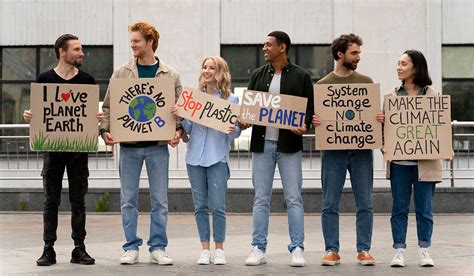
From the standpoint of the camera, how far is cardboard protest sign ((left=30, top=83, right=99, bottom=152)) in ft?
33.8

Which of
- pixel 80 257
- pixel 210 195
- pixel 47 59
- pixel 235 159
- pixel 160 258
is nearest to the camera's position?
pixel 160 258

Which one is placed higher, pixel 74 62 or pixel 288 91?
pixel 74 62

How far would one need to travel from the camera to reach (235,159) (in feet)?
65.3

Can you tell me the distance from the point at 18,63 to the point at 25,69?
21cm

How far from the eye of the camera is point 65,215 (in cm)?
1861

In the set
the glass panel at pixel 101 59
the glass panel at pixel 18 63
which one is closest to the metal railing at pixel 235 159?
the glass panel at pixel 18 63

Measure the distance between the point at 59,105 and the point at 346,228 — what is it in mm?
6500

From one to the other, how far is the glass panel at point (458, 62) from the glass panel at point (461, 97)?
0.61 feet

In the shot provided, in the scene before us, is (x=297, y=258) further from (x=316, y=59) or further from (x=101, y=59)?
(x=101, y=59)

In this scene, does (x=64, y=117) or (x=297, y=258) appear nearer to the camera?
(x=297, y=258)

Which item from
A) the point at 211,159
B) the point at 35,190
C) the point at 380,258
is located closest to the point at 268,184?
the point at 211,159

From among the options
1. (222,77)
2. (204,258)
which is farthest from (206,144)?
(204,258)

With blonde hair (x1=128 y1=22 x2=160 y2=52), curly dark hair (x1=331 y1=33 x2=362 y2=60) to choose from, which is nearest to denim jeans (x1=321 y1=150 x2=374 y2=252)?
curly dark hair (x1=331 y1=33 x2=362 y2=60)

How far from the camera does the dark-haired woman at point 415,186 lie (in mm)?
10109
